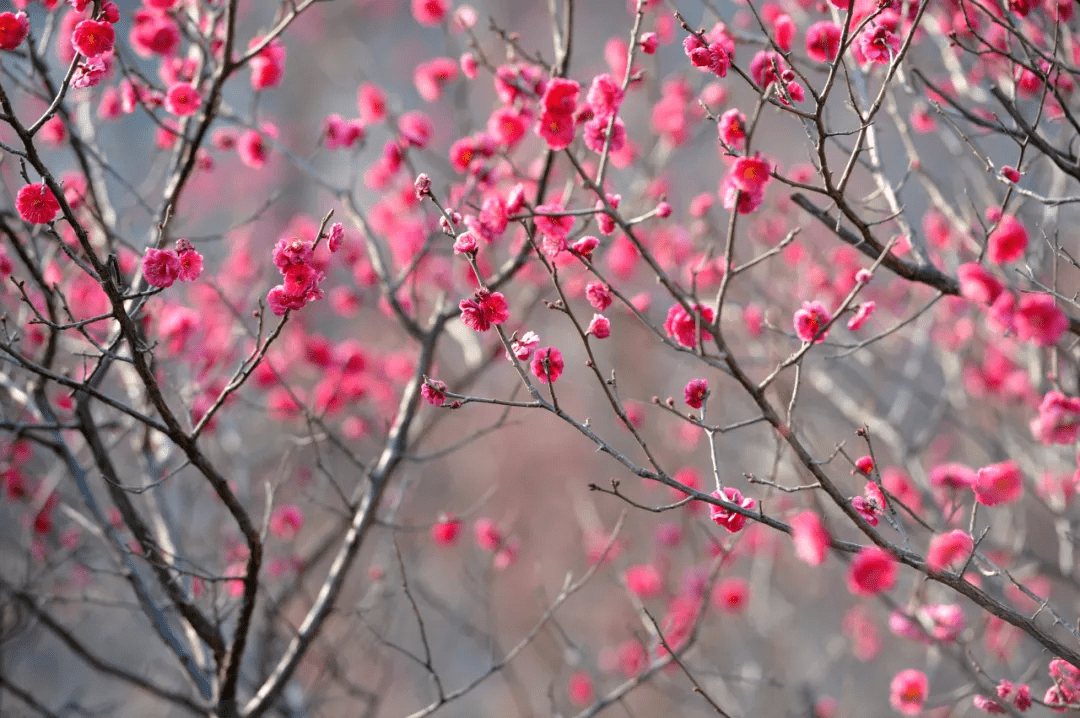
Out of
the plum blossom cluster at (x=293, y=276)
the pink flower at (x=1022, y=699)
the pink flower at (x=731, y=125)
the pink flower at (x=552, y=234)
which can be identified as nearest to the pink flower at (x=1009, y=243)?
the pink flower at (x=731, y=125)

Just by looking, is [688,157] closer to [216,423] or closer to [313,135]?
[313,135]

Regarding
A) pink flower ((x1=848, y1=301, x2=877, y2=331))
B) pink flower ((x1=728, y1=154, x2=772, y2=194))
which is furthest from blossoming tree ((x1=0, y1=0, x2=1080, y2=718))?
pink flower ((x1=848, y1=301, x2=877, y2=331))

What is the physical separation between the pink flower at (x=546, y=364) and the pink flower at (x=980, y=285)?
83 centimetres

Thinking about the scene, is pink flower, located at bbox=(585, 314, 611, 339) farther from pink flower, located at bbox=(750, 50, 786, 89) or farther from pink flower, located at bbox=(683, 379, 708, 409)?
pink flower, located at bbox=(750, 50, 786, 89)

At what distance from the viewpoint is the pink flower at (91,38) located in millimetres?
1812

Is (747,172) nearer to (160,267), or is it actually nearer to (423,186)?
(423,186)

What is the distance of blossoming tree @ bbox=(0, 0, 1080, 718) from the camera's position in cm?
179

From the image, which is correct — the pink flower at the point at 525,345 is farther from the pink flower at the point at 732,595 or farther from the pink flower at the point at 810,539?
the pink flower at the point at 732,595

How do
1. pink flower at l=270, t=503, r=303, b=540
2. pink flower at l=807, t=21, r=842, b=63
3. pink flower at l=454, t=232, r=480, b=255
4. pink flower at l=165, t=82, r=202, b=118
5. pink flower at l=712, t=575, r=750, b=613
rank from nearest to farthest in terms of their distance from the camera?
pink flower at l=454, t=232, r=480, b=255 < pink flower at l=807, t=21, r=842, b=63 < pink flower at l=165, t=82, r=202, b=118 < pink flower at l=270, t=503, r=303, b=540 < pink flower at l=712, t=575, r=750, b=613

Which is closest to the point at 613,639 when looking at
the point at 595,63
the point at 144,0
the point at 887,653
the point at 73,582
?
the point at 887,653

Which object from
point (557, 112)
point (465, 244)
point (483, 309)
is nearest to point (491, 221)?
point (465, 244)

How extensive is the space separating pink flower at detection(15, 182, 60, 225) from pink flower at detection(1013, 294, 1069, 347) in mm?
2016

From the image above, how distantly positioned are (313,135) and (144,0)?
34.4 feet

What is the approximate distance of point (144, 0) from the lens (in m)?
2.53
